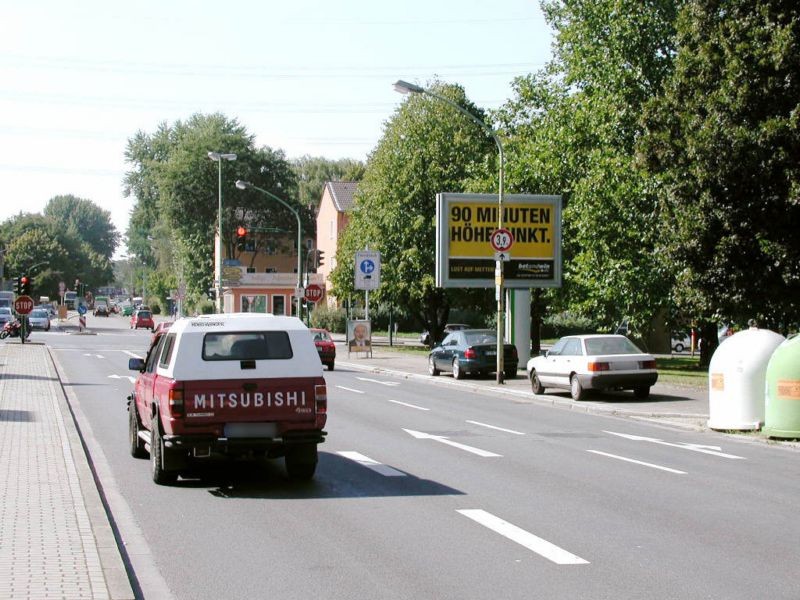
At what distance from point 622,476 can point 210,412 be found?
4.78 metres

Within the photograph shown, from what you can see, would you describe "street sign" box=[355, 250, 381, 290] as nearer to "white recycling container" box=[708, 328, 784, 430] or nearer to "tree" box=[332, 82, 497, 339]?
"tree" box=[332, 82, 497, 339]

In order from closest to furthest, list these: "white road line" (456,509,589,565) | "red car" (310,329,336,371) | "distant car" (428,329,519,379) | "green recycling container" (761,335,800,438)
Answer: "white road line" (456,509,589,565), "green recycling container" (761,335,800,438), "distant car" (428,329,519,379), "red car" (310,329,336,371)

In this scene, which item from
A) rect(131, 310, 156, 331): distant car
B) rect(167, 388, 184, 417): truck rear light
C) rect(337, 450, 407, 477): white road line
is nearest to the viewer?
rect(167, 388, 184, 417): truck rear light

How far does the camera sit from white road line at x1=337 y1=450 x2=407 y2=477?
1284 cm

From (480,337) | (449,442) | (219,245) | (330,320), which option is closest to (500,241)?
(480,337)

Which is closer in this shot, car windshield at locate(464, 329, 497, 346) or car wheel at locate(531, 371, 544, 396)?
car wheel at locate(531, 371, 544, 396)

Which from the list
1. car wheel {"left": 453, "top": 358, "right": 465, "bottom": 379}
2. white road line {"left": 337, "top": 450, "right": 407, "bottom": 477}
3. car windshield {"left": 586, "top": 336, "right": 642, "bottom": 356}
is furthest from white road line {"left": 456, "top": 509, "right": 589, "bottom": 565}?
car wheel {"left": 453, "top": 358, "right": 465, "bottom": 379}

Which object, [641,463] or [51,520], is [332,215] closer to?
[641,463]

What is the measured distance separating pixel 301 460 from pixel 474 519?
2.84m

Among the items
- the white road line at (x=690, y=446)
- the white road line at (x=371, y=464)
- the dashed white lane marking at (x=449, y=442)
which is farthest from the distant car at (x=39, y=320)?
the white road line at (x=371, y=464)

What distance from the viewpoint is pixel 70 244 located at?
15900 centimetres

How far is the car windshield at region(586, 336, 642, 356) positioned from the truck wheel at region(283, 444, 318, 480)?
13.8 m

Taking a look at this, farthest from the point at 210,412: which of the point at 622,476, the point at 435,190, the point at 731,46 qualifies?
the point at 435,190

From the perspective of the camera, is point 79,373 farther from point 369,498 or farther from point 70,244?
point 70,244
